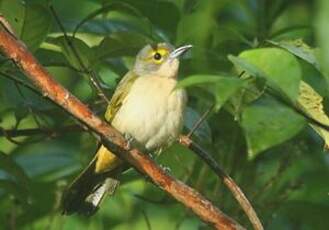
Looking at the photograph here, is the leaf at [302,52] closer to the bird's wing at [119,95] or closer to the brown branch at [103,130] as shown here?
the brown branch at [103,130]

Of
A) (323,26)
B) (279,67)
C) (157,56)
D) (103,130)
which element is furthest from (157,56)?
(323,26)

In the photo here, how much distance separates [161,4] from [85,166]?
2.07 ft

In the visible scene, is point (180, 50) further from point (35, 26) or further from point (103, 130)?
point (103, 130)

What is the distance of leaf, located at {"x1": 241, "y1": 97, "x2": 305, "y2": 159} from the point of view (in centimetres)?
114

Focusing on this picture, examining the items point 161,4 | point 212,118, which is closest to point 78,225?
point 212,118

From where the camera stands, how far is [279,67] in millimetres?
1224

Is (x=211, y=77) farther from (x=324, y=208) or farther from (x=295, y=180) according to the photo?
(x=295, y=180)

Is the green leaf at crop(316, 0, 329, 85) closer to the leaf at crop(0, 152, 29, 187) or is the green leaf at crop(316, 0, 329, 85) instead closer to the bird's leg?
the bird's leg

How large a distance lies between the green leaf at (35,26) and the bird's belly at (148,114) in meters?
0.62

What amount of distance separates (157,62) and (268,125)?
79.5 inches

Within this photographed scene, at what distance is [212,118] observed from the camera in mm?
2625

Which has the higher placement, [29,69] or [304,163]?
[29,69]

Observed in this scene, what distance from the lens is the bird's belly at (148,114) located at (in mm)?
2729

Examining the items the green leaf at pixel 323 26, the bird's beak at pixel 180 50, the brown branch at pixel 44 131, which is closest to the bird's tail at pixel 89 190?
the brown branch at pixel 44 131
